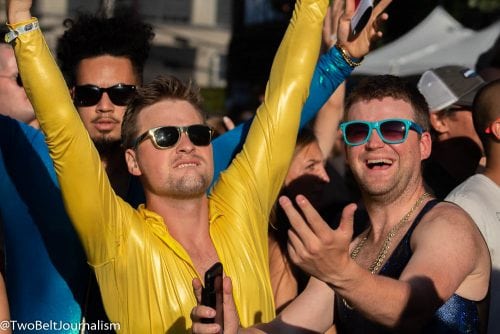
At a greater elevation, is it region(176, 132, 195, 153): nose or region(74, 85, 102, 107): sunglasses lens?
region(74, 85, 102, 107): sunglasses lens

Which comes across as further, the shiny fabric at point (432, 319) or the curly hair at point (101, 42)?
the curly hair at point (101, 42)

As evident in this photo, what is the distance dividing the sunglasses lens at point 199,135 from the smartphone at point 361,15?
2.89 ft

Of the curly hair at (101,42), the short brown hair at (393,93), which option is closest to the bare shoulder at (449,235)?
the short brown hair at (393,93)

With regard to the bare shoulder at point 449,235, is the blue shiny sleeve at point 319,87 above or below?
above

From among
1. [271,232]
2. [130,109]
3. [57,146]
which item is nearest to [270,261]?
[271,232]

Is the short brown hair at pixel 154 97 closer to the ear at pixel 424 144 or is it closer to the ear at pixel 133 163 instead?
the ear at pixel 133 163

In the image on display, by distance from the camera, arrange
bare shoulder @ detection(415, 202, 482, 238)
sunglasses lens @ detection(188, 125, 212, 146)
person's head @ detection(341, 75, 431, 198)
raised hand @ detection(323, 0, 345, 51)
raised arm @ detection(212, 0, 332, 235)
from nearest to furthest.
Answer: bare shoulder @ detection(415, 202, 482, 238)
person's head @ detection(341, 75, 431, 198)
sunglasses lens @ detection(188, 125, 212, 146)
raised arm @ detection(212, 0, 332, 235)
raised hand @ detection(323, 0, 345, 51)

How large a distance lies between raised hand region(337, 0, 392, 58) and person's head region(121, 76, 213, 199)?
2.67 ft

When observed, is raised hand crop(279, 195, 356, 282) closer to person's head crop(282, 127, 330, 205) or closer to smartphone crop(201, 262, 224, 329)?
smartphone crop(201, 262, 224, 329)

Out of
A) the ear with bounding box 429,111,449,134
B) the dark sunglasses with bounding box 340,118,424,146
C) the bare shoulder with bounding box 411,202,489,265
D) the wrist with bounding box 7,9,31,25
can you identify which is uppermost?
the wrist with bounding box 7,9,31,25

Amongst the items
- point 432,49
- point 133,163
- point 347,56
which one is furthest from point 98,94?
point 432,49

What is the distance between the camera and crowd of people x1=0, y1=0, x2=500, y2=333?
122 inches

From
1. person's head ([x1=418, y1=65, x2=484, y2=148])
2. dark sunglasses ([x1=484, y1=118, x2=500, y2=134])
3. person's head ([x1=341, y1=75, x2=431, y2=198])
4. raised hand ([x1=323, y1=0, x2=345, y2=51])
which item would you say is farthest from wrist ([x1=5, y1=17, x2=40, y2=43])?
person's head ([x1=418, y1=65, x2=484, y2=148])

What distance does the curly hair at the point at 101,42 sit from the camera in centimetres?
428
